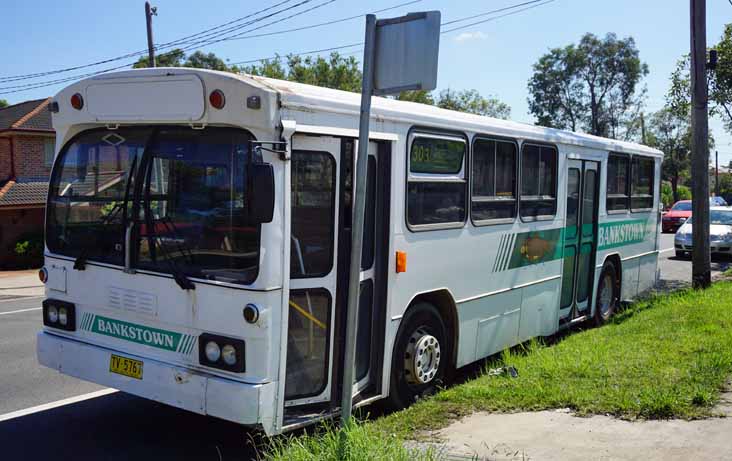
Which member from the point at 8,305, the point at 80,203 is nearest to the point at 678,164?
the point at 8,305

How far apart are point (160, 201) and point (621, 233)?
8.17 metres

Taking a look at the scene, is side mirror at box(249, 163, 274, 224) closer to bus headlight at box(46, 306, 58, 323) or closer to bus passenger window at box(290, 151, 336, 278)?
bus passenger window at box(290, 151, 336, 278)

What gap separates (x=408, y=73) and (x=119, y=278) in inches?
111

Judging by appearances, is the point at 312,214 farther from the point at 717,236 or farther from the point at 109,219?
the point at 717,236

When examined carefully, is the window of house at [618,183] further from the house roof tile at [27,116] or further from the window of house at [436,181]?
the house roof tile at [27,116]

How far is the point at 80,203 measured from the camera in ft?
19.7

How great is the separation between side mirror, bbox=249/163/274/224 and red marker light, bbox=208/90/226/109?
60 cm

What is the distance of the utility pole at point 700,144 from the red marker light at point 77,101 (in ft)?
35.3

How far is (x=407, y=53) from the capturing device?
4.48 meters

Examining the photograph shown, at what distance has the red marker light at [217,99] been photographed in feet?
16.7

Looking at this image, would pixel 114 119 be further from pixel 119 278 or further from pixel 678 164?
pixel 678 164

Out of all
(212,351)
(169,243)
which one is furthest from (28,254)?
(212,351)

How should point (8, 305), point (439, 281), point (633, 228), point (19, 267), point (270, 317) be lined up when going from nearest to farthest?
point (270, 317) < point (439, 281) < point (633, 228) < point (8, 305) < point (19, 267)

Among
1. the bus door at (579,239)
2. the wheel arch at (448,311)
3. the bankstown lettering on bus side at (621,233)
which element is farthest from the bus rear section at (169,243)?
the bankstown lettering on bus side at (621,233)
